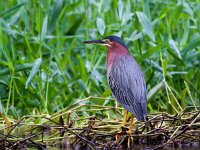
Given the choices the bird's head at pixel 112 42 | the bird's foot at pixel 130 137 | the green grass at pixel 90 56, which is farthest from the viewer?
the green grass at pixel 90 56

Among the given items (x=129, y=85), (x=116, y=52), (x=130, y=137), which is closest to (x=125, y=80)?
(x=129, y=85)

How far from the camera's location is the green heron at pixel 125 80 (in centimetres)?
739

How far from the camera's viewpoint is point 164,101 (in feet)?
28.8

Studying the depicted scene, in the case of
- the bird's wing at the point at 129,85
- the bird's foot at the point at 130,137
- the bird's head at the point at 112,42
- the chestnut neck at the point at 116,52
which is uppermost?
the bird's head at the point at 112,42

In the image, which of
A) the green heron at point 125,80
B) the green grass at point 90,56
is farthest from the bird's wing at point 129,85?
the green grass at point 90,56

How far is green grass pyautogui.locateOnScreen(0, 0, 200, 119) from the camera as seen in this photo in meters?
8.57

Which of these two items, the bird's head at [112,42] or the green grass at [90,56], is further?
the green grass at [90,56]

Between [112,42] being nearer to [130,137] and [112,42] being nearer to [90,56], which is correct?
[130,137]

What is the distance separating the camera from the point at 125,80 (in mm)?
7715

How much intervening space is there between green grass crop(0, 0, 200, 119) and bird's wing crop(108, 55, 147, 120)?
571mm

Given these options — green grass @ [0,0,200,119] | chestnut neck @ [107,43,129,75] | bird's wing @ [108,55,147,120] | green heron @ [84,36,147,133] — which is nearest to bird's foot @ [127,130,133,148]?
green heron @ [84,36,147,133]

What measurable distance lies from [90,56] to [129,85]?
6.56 feet

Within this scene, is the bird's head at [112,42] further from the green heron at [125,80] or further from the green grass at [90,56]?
the green grass at [90,56]

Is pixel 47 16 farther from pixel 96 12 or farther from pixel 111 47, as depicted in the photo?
pixel 111 47
